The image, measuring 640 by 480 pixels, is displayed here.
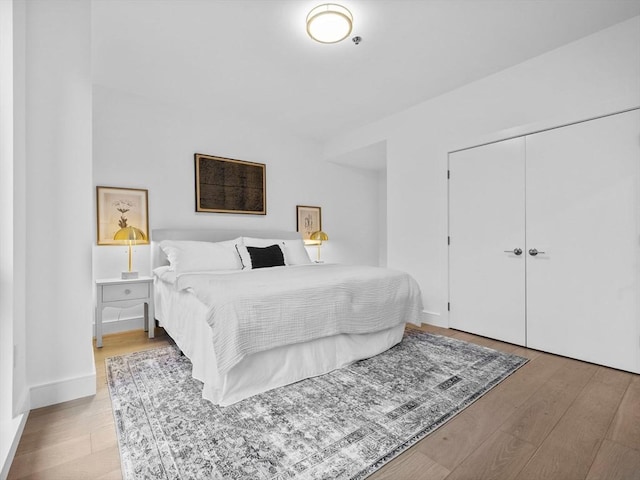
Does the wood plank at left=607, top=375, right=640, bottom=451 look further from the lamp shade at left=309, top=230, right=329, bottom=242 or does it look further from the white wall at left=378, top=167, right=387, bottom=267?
the white wall at left=378, top=167, right=387, bottom=267

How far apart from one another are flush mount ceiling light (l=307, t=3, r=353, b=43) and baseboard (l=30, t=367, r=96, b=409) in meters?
2.79

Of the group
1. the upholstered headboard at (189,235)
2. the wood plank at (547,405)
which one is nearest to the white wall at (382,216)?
the upholstered headboard at (189,235)

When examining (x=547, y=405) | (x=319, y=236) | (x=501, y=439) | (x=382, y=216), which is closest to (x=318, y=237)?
(x=319, y=236)

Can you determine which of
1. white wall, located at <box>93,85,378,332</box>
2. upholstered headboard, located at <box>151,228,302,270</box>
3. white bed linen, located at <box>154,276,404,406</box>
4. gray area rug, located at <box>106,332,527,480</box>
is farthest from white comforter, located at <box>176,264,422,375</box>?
white wall, located at <box>93,85,378,332</box>

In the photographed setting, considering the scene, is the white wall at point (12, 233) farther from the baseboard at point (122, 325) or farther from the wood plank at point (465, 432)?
the wood plank at point (465, 432)

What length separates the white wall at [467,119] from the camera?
2.46m

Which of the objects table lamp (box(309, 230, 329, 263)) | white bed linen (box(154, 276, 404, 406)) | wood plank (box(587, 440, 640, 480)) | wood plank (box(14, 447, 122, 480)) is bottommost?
wood plank (box(587, 440, 640, 480))

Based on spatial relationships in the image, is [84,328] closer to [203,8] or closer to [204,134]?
[203,8]

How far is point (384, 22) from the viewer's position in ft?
7.88

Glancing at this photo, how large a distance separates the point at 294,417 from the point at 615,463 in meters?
1.48

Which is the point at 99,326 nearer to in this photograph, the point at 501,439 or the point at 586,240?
the point at 501,439

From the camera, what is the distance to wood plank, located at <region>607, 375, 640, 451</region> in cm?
155

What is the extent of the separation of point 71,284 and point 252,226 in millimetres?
2533

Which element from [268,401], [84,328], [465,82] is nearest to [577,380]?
[268,401]
